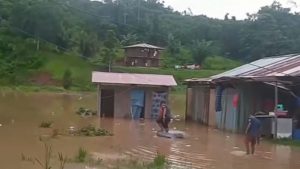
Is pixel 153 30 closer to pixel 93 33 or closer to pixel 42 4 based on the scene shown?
pixel 93 33

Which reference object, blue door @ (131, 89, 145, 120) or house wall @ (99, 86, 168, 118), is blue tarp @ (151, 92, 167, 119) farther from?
house wall @ (99, 86, 168, 118)

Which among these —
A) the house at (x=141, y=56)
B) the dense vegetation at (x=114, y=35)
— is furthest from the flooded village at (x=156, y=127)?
the house at (x=141, y=56)

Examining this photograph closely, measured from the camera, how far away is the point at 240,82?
21.9 m

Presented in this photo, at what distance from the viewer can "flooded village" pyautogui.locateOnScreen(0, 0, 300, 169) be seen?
15.3 m

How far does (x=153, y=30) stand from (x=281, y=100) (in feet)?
185

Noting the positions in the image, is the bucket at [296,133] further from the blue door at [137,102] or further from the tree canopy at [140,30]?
the tree canopy at [140,30]

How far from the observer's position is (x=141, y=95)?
29500 mm

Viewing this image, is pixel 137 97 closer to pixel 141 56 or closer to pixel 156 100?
pixel 156 100

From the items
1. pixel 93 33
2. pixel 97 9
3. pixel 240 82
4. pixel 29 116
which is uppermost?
pixel 97 9

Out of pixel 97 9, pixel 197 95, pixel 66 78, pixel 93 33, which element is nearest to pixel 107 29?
pixel 93 33

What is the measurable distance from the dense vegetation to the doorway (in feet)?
88.0

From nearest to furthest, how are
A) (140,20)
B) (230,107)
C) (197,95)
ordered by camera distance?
(230,107) < (197,95) < (140,20)

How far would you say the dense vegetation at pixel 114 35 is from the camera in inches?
2493

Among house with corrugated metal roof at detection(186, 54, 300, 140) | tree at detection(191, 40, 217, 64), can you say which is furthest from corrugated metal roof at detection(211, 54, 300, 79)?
tree at detection(191, 40, 217, 64)
